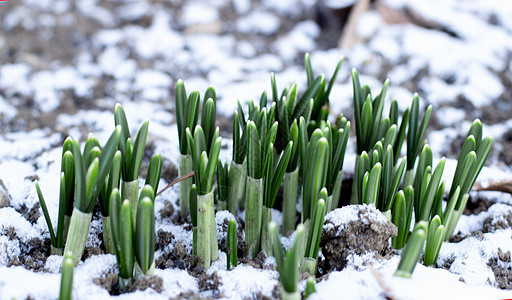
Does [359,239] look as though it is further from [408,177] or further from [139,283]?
[139,283]

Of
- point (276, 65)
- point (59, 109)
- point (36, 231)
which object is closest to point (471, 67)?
point (276, 65)

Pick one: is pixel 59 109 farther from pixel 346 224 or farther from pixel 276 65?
pixel 346 224

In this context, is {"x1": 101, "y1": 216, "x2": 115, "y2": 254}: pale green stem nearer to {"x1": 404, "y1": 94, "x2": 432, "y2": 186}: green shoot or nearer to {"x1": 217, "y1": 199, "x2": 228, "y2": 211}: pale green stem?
{"x1": 217, "y1": 199, "x2": 228, "y2": 211}: pale green stem

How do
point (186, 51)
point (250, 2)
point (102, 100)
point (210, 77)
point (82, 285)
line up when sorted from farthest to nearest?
point (250, 2) → point (186, 51) → point (210, 77) → point (102, 100) → point (82, 285)

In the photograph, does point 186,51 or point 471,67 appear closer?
point 471,67

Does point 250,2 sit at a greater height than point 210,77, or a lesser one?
greater

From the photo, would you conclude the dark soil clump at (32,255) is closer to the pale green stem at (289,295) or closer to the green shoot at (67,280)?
the green shoot at (67,280)

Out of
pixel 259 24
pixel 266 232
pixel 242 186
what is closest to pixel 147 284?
pixel 266 232
